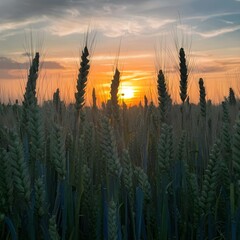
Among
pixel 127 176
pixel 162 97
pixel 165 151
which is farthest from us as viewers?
pixel 162 97

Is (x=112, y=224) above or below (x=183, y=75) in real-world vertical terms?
below

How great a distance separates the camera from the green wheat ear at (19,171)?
1.64 m

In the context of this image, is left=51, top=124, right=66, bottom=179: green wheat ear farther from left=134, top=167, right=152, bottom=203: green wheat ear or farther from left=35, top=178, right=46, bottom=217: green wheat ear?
left=134, top=167, right=152, bottom=203: green wheat ear

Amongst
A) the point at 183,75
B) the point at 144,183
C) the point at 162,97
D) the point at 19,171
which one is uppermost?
the point at 183,75

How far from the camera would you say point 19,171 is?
5.46 feet

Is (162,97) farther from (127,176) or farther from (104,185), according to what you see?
(127,176)

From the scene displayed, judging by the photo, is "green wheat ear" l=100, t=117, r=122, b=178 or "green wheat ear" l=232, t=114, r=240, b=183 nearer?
"green wheat ear" l=232, t=114, r=240, b=183

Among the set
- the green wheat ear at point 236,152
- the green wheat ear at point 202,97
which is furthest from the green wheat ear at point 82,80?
the green wheat ear at point 202,97

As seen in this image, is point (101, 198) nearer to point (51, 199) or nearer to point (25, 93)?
point (51, 199)

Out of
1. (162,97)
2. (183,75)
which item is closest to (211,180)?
(162,97)

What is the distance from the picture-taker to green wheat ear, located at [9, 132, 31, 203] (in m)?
1.64

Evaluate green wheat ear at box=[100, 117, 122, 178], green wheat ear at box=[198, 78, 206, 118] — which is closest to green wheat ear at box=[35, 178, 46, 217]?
green wheat ear at box=[100, 117, 122, 178]

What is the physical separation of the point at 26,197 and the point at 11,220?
0.79ft

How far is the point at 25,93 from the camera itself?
2246mm
